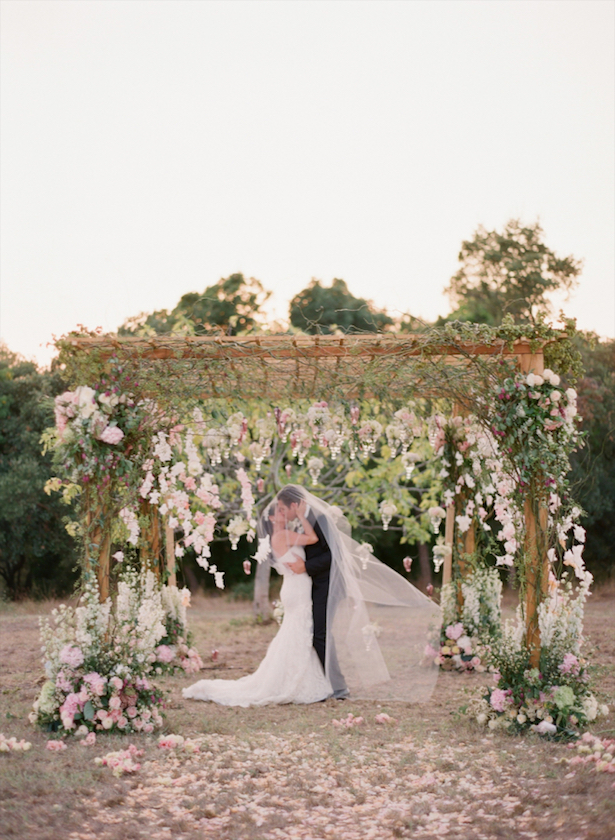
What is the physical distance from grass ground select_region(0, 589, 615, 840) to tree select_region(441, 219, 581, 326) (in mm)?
15420

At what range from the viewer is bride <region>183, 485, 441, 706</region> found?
5926 mm

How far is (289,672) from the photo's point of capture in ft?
19.5

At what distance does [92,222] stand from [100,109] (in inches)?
46.4

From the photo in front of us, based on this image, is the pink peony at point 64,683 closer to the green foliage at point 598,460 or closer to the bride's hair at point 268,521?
the bride's hair at point 268,521

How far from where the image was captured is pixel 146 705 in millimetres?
4949

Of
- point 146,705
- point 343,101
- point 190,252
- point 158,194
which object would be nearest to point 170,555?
point 146,705

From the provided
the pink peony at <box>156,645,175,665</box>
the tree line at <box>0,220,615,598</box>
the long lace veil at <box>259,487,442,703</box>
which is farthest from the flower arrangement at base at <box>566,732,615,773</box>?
the tree line at <box>0,220,615,598</box>

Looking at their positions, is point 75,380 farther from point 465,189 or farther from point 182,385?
point 465,189

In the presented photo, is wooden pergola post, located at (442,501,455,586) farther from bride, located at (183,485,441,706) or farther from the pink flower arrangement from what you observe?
the pink flower arrangement

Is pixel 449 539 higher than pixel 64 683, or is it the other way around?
pixel 449 539

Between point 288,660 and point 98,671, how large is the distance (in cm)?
174

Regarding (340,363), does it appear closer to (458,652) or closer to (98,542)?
(98,542)

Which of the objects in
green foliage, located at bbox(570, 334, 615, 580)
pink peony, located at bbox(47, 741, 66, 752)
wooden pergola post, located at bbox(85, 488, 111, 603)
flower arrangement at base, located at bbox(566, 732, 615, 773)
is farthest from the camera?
green foliage, located at bbox(570, 334, 615, 580)

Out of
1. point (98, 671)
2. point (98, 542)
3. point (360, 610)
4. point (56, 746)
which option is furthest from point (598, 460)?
point (56, 746)
